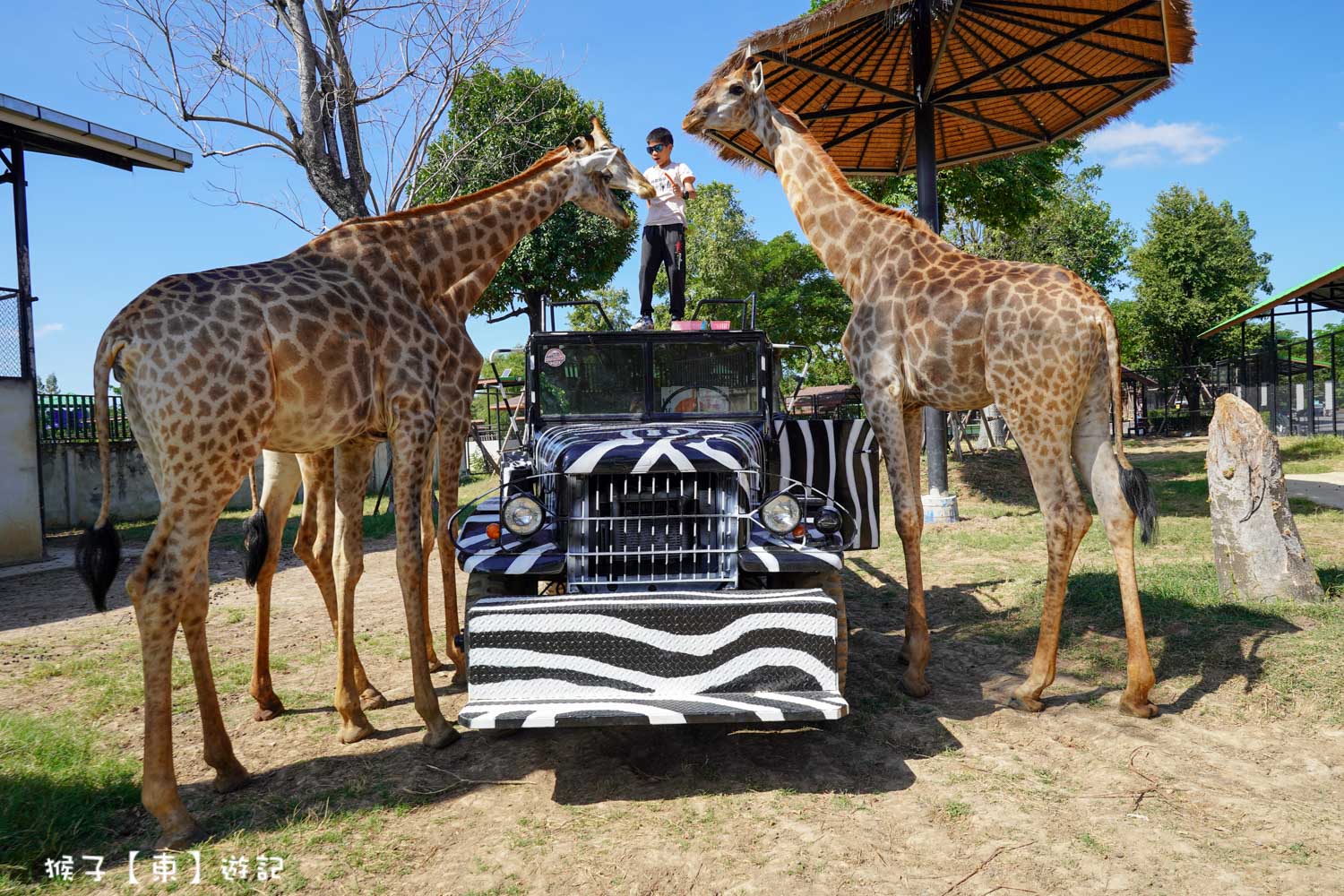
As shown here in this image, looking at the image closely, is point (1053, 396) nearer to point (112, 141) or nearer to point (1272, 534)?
point (1272, 534)

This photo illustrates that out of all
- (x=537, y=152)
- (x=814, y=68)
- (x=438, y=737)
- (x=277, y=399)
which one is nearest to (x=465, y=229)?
(x=277, y=399)

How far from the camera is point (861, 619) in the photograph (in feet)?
23.5

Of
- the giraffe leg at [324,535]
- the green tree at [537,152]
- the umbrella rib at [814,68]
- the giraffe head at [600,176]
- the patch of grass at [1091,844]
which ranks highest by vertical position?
the green tree at [537,152]

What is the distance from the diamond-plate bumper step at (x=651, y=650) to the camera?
3.85 m

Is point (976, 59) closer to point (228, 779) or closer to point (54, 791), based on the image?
point (228, 779)

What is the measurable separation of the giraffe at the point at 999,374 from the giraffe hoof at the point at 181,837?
4011 mm

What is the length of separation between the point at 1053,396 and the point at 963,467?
11.1m

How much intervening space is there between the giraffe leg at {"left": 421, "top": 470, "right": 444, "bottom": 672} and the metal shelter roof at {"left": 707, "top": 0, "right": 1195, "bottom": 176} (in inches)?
192

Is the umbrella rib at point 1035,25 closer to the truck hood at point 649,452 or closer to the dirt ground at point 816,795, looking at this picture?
the dirt ground at point 816,795

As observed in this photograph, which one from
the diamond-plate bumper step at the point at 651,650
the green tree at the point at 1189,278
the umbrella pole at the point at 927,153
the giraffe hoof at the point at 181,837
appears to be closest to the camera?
the giraffe hoof at the point at 181,837

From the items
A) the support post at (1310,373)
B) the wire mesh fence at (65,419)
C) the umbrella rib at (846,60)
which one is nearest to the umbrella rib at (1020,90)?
the umbrella rib at (846,60)

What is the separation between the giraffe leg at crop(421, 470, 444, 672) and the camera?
472cm

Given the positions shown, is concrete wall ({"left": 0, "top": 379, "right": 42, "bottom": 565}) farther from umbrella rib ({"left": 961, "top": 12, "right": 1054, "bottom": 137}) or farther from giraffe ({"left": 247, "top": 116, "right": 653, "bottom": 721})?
umbrella rib ({"left": 961, "top": 12, "right": 1054, "bottom": 137})

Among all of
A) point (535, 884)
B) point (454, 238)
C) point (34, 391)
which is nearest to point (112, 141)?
point (34, 391)
